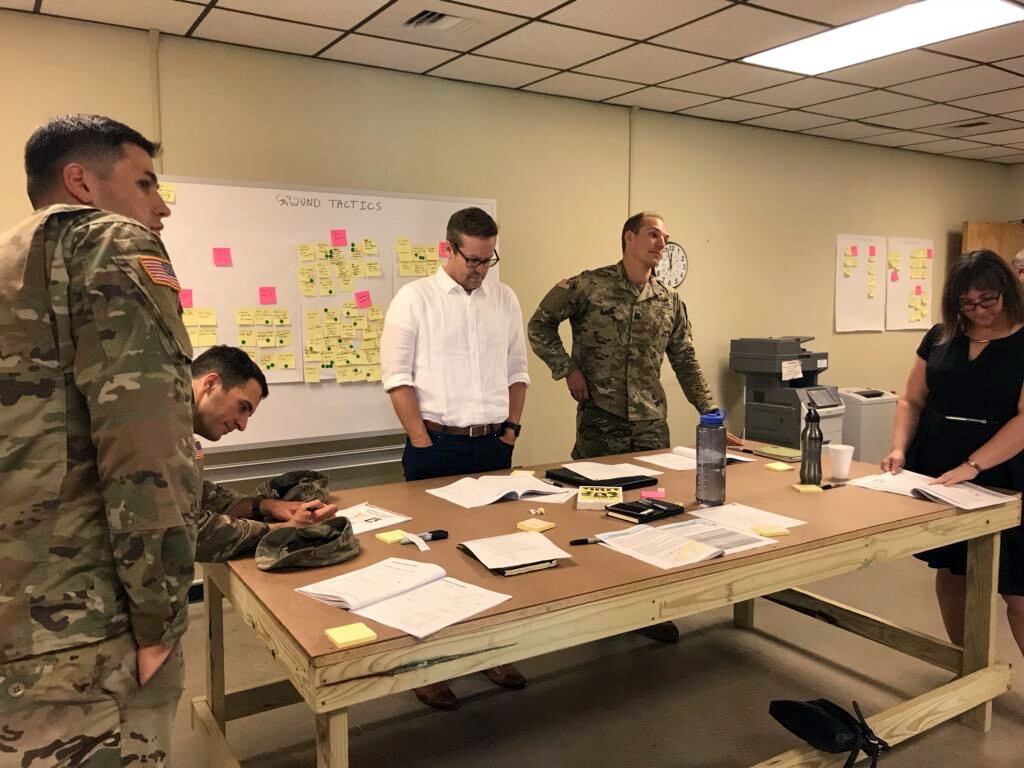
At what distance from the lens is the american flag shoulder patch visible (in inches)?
45.4

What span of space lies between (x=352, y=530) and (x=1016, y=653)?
8.74 ft

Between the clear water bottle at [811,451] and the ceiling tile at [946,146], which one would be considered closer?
the clear water bottle at [811,451]

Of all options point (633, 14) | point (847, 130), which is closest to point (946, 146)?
point (847, 130)

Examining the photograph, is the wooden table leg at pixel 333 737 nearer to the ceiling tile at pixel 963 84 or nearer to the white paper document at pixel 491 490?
the white paper document at pixel 491 490

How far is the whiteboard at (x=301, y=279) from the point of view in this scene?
3299 millimetres

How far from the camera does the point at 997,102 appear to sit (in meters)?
4.50

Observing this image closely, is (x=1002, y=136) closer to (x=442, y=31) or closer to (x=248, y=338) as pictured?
(x=442, y=31)

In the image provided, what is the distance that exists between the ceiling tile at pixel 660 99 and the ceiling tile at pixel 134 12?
2.34 meters

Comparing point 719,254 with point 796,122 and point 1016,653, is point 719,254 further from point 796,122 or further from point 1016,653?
point 1016,653

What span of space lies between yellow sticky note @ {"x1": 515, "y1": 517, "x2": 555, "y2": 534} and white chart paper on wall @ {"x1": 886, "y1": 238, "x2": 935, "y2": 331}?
522 cm

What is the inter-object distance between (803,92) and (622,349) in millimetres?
2185

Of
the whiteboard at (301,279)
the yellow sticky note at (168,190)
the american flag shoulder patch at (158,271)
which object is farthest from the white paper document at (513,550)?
the yellow sticky note at (168,190)

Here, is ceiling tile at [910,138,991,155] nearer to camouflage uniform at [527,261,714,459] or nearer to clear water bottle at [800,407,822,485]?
camouflage uniform at [527,261,714,459]

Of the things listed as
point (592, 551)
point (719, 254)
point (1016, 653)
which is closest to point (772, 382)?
point (719, 254)
